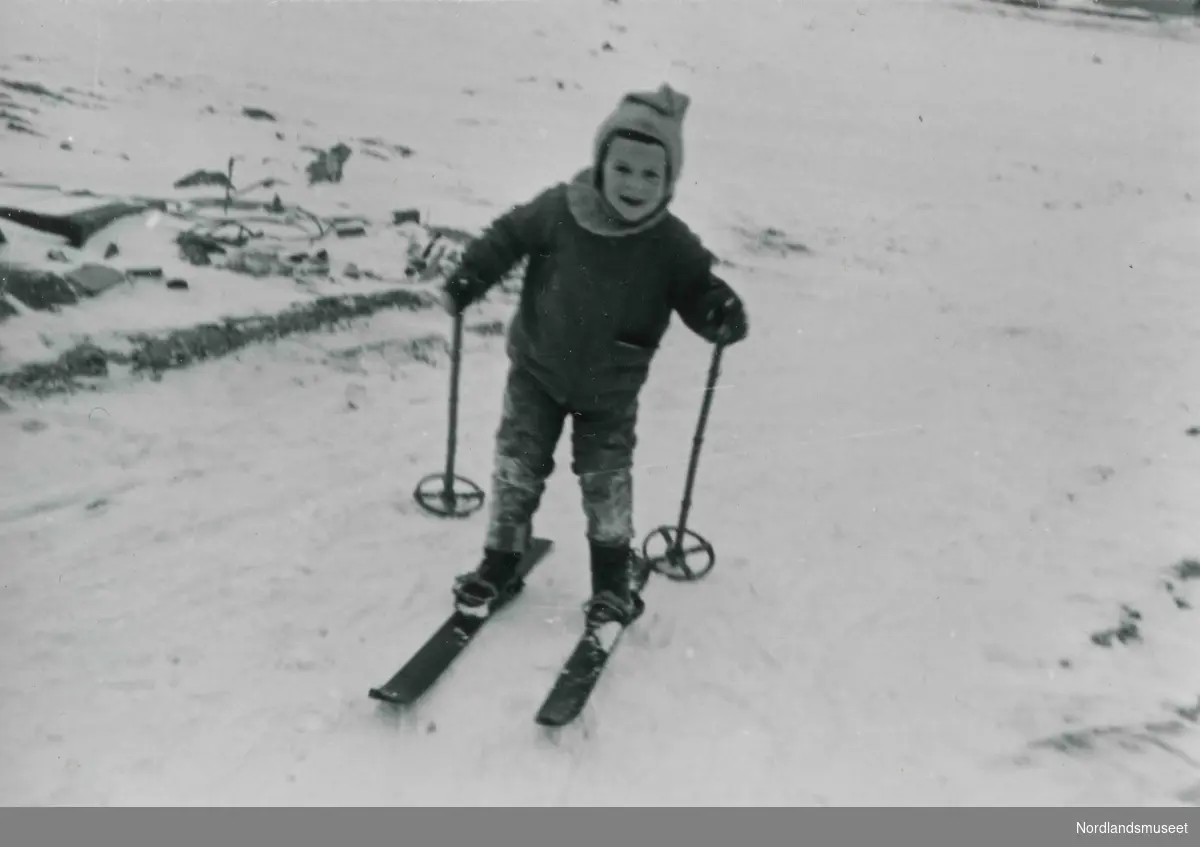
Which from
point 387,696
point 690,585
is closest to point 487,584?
point 387,696

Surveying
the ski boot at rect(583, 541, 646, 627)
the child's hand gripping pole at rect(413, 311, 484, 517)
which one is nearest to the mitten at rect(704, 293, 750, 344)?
the ski boot at rect(583, 541, 646, 627)

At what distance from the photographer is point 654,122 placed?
10.6ft

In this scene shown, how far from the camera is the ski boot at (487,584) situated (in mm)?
3727

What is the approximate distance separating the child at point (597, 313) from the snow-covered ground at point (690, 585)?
42cm

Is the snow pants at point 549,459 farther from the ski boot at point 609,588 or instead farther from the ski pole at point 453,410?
the ski pole at point 453,410

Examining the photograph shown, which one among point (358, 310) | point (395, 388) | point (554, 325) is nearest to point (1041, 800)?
point (554, 325)

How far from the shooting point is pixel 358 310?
22.0 feet

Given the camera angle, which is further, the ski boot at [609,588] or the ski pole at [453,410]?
the ski pole at [453,410]

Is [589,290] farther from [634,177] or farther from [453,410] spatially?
[453,410]

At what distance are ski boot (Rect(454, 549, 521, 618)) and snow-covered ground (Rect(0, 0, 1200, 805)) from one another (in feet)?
0.41

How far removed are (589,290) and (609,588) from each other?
1212mm

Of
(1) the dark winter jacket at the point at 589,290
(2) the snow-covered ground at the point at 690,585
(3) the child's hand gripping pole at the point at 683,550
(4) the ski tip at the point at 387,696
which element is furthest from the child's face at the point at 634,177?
(4) the ski tip at the point at 387,696
